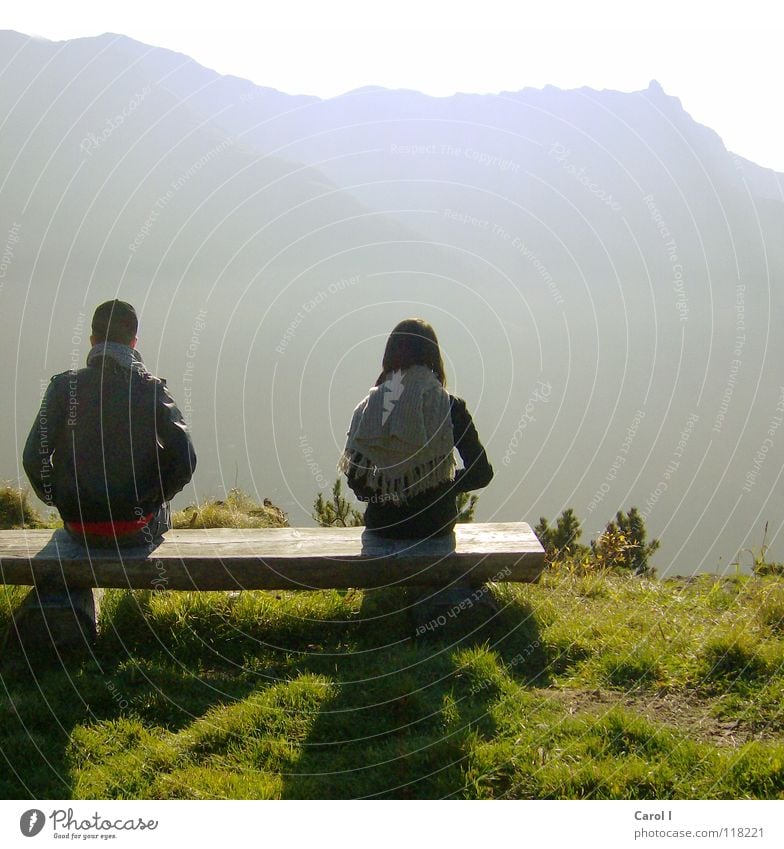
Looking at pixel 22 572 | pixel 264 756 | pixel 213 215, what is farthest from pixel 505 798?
pixel 213 215

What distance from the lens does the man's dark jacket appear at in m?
4.70

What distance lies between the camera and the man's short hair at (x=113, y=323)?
4.78 m

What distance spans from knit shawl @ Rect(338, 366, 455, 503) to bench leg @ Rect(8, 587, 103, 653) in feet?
6.22

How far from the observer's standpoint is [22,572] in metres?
4.71

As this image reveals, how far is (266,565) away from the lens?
4773mm
